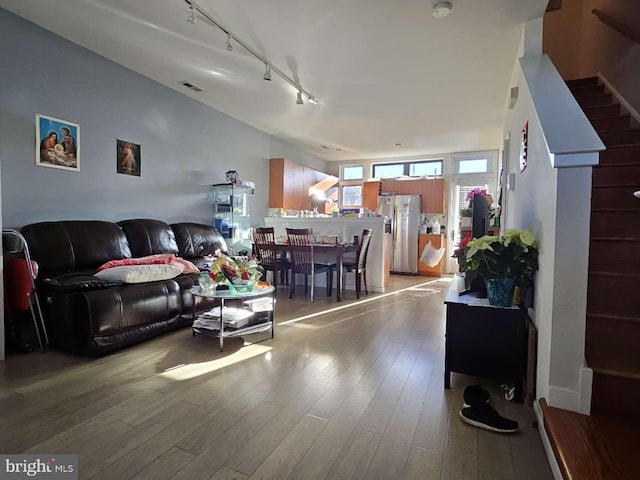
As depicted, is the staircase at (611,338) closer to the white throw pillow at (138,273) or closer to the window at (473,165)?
the white throw pillow at (138,273)

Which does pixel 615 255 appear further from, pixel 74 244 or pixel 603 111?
pixel 74 244

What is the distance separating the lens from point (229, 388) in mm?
1954

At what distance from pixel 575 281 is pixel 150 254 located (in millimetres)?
3737

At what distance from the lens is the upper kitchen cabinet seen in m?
6.32

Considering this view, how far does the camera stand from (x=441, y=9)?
2.52m

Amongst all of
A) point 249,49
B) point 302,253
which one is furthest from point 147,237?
point 249,49

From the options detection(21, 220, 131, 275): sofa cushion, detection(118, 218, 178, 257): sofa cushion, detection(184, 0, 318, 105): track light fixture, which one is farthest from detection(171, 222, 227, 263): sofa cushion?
detection(184, 0, 318, 105): track light fixture

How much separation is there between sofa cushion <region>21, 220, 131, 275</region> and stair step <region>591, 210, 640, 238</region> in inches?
157

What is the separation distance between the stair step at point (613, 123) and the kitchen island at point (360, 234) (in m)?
2.76

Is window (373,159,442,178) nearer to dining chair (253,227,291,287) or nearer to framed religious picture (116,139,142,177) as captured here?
dining chair (253,227,291,287)

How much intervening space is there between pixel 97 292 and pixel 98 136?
1.99 metres

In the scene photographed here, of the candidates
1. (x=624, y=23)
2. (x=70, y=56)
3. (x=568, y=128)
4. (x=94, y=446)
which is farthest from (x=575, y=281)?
(x=70, y=56)

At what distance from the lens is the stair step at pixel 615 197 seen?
80.7 inches

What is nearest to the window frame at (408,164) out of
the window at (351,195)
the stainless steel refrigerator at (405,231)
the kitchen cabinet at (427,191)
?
the kitchen cabinet at (427,191)
